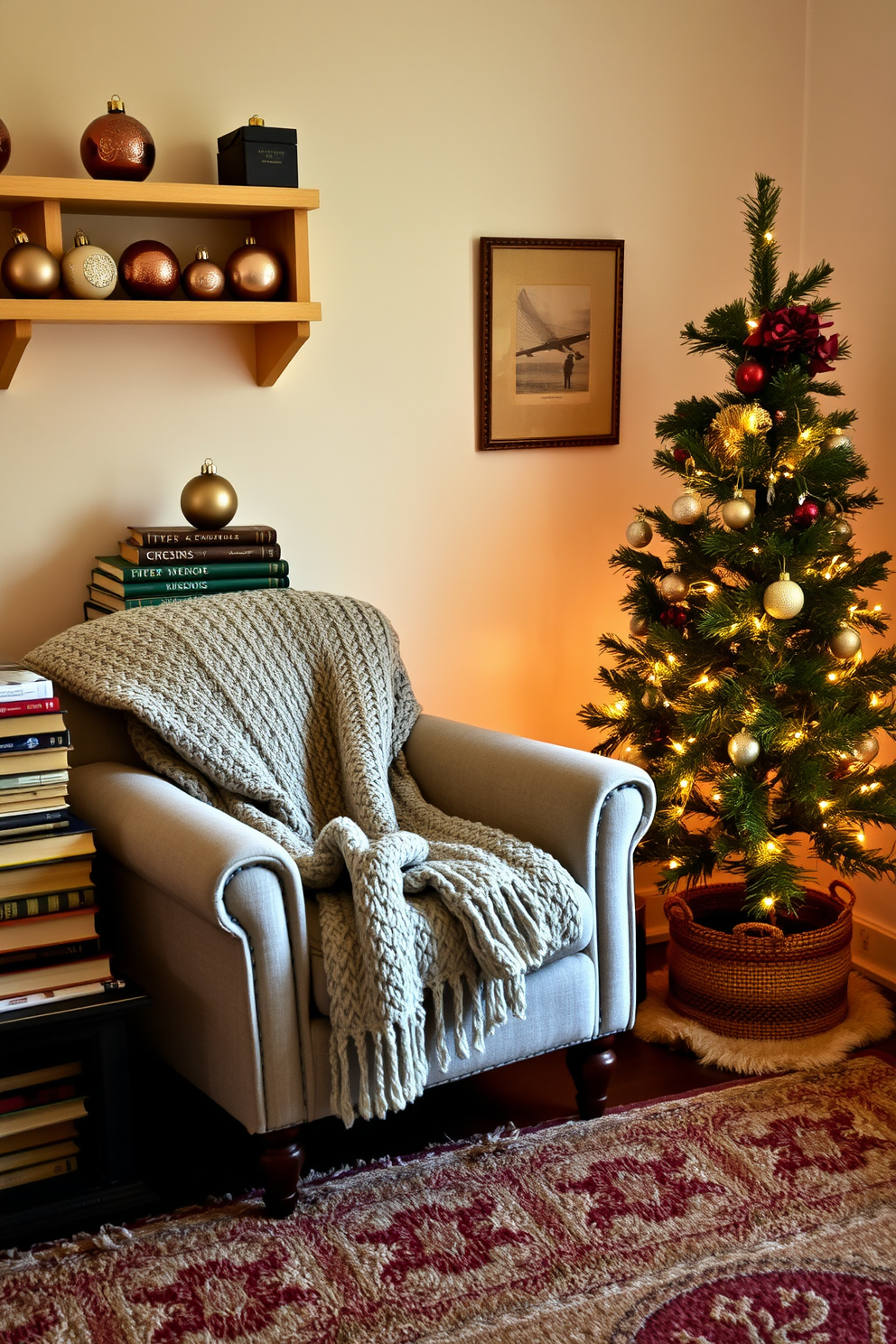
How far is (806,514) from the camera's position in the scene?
2.40 meters

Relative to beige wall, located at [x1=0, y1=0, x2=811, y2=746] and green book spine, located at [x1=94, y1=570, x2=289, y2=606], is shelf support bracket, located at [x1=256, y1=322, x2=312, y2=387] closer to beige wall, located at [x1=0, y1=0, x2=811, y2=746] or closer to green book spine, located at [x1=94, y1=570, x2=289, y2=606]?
beige wall, located at [x1=0, y1=0, x2=811, y2=746]

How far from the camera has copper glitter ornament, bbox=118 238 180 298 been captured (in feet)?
7.72

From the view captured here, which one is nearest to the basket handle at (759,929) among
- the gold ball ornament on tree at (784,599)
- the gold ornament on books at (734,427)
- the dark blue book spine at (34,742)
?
the gold ball ornament on tree at (784,599)

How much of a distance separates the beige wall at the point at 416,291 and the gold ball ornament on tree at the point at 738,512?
2.28 ft

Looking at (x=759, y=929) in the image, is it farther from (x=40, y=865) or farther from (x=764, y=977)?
(x=40, y=865)

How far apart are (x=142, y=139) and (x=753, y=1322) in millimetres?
2209

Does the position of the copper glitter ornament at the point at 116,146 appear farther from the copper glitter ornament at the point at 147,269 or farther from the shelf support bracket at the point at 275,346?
the shelf support bracket at the point at 275,346

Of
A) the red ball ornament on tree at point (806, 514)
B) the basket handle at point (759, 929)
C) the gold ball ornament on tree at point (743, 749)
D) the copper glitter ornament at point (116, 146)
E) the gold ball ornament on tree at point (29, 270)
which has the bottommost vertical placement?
the basket handle at point (759, 929)

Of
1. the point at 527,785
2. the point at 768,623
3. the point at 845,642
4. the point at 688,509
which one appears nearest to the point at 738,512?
the point at 688,509

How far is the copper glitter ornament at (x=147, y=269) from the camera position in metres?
2.35

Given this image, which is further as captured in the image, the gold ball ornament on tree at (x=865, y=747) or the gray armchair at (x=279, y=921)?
the gold ball ornament on tree at (x=865, y=747)

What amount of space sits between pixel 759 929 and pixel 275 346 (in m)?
1.59

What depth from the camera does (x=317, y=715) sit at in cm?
242

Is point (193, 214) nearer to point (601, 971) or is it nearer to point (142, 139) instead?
point (142, 139)
